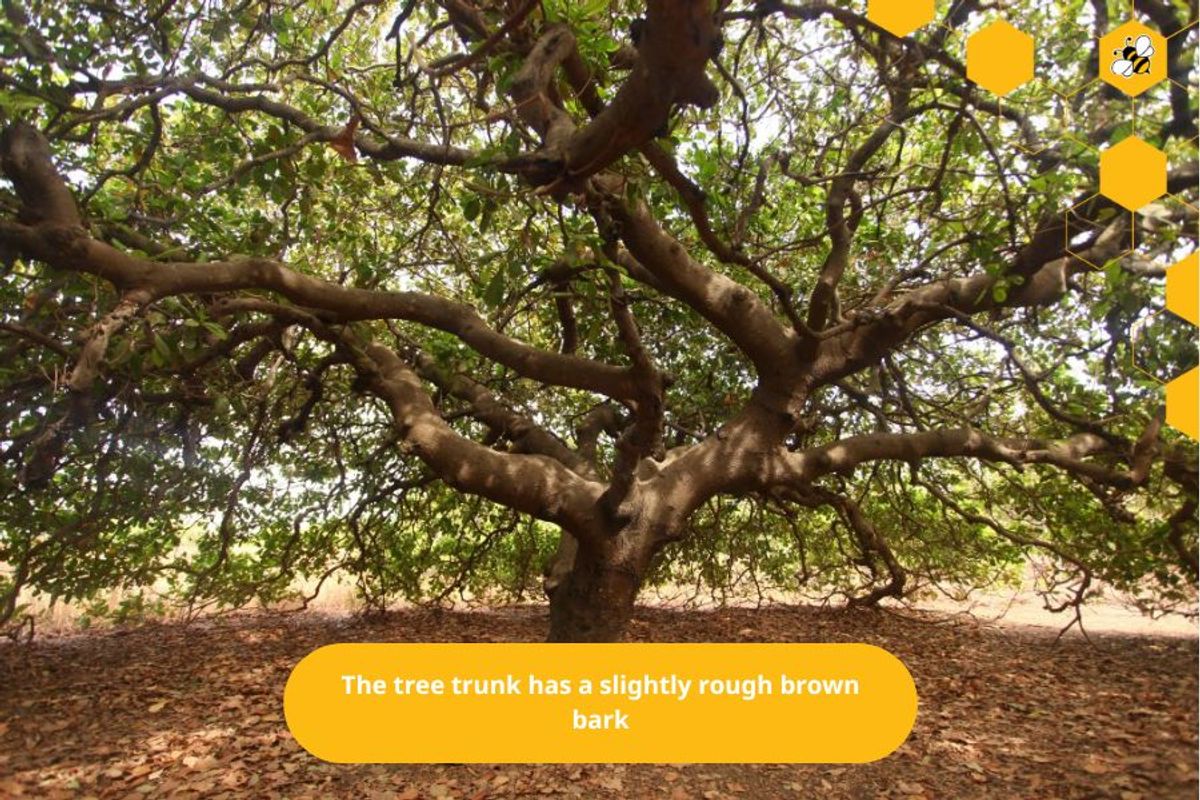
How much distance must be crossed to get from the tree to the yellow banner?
1087 millimetres

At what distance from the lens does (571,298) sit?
4.29 m

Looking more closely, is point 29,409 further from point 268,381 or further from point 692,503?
point 692,503

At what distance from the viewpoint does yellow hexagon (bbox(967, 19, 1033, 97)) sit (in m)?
2.10

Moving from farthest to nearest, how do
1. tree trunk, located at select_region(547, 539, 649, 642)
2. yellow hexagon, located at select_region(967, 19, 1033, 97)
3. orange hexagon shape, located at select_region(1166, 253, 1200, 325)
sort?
tree trunk, located at select_region(547, 539, 649, 642), yellow hexagon, located at select_region(967, 19, 1033, 97), orange hexagon shape, located at select_region(1166, 253, 1200, 325)

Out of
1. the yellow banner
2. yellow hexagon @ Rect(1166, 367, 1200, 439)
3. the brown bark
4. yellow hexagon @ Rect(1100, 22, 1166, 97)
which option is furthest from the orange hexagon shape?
the brown bark

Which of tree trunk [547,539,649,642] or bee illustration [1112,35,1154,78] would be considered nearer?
bee illustration [1112,35,1154,78]

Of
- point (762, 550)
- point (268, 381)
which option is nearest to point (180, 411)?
point (268, 381)

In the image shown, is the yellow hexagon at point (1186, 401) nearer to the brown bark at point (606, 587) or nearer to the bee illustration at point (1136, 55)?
the bee illustration at point (1136, 55)

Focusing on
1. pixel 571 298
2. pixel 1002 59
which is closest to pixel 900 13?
pixel 1002 59

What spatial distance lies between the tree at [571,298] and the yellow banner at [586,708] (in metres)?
1.09

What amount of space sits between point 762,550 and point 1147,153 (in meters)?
4.51

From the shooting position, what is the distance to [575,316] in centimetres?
491

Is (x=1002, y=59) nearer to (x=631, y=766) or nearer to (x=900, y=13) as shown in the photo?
(x=900, y=13)

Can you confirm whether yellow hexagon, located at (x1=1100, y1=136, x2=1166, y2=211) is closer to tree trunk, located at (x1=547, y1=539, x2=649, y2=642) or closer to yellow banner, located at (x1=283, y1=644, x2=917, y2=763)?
yellow banner, located at (x1=283, y1=644, x2=917, y2=763)
